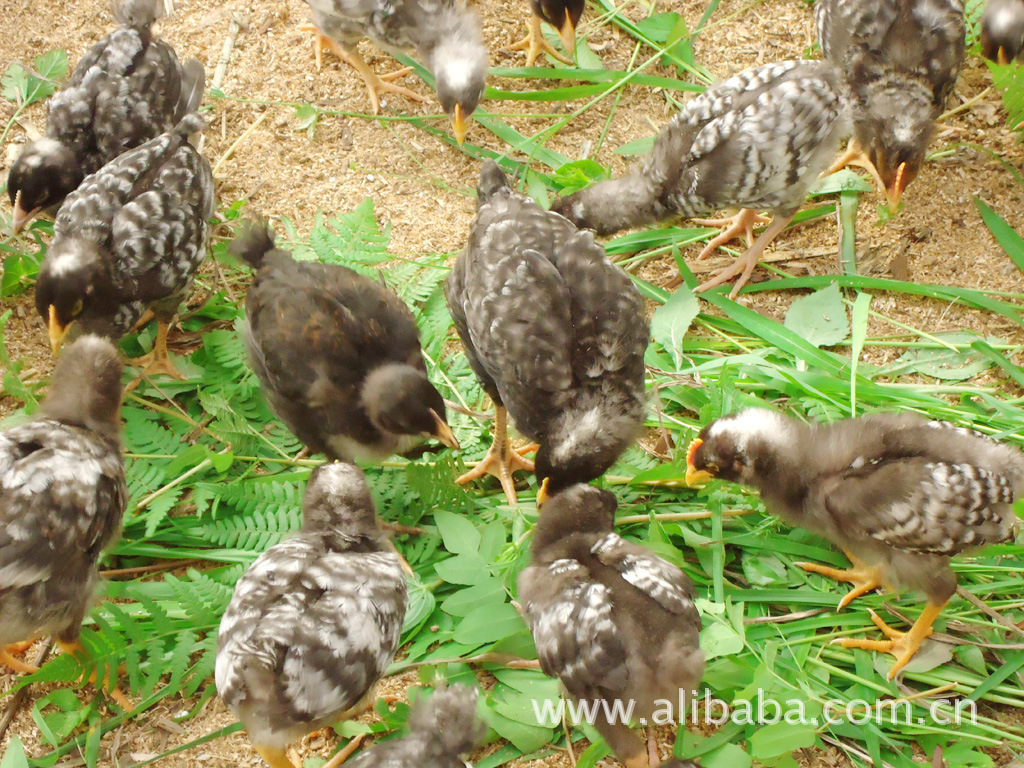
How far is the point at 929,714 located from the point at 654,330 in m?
1.70

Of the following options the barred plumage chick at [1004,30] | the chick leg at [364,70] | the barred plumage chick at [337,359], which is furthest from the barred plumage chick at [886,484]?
the chick leg at [364,70]

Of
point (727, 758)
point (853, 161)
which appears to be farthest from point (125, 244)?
point (853, 161)

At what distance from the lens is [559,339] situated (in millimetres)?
2602

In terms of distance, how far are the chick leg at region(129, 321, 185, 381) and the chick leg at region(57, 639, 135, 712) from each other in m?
1.17

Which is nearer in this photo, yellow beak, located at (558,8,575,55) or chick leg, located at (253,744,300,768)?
chick leg, located at (253,744,300,768)

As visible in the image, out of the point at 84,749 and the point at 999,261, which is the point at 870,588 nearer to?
the point at 999,261

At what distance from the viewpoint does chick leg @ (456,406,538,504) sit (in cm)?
317

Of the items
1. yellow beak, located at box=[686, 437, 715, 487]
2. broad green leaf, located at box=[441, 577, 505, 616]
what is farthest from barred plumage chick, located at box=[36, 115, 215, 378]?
yellow beak, located at box=[686, 437, 715, 487]

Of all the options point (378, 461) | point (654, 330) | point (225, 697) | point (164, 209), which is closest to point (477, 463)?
point (378, 461)

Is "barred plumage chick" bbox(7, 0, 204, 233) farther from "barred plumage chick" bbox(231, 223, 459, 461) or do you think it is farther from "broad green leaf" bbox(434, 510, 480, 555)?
"broad green leaf" bbox(434, 510, 480, 555)

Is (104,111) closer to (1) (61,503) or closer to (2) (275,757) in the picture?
(1) (61,503)

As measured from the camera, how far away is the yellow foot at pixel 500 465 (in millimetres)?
3192

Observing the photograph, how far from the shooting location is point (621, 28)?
4.45m

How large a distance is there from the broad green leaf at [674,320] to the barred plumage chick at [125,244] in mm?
1958
